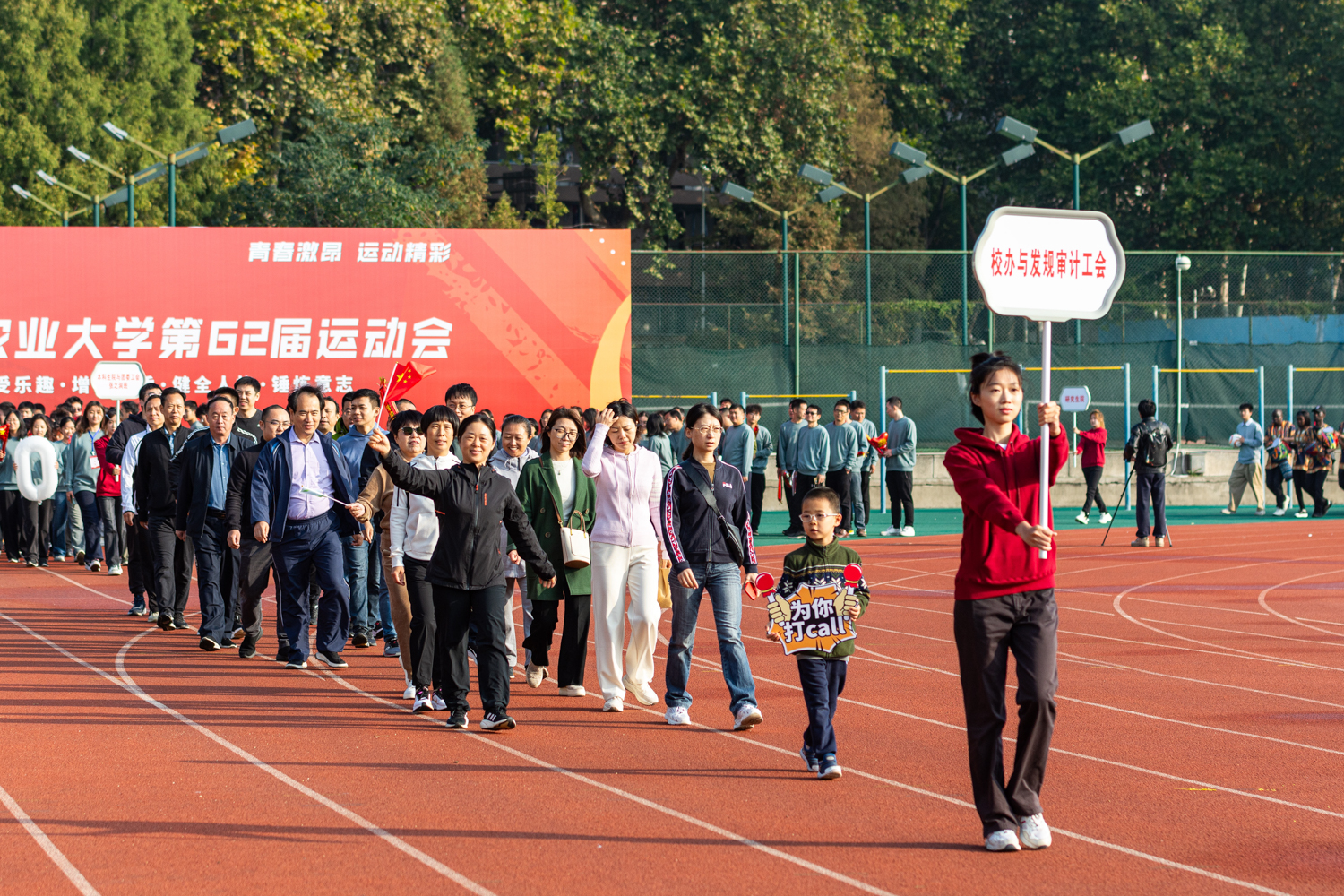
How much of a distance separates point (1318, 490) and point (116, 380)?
59.2 feet

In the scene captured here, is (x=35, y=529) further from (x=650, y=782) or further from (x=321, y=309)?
(x=650, y=782)

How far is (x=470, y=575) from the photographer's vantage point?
27.5 feet

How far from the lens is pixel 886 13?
4978 centimetres

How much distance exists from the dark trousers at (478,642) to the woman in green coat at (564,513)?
83 centimetres

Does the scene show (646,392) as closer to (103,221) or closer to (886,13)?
(103,221)

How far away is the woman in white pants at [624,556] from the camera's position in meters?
9.01

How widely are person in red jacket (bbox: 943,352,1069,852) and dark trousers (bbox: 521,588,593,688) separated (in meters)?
3.81

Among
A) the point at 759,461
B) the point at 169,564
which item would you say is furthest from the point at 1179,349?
the point at 169,564

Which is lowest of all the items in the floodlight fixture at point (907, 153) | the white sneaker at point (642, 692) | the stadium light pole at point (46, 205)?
the white sneaker at point (642, 692)

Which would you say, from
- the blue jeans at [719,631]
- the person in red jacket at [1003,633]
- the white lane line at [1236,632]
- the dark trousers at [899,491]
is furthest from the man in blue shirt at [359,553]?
the dark trousers at [899,491]

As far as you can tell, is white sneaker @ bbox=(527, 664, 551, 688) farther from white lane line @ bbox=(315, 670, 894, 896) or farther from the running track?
white lane line @ bbox=(315, 670, 894, 896)

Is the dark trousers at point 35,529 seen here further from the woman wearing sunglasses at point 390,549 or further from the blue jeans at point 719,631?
the blue jeans at point 719,631

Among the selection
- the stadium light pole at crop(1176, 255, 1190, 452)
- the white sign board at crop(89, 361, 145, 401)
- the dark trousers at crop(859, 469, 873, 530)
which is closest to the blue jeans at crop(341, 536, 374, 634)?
the white sign board at crop(89, 361, 145, 401)

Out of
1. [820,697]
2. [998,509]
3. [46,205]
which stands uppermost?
[46,205]
